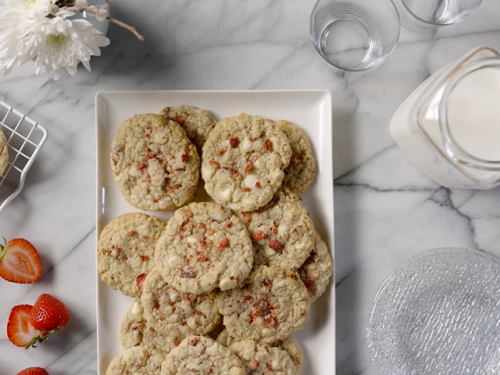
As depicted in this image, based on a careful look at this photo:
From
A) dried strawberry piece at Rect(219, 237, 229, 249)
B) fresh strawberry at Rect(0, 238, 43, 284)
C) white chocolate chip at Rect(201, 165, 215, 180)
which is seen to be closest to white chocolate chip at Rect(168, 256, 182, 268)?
dried strawberry piece at Rect(219, 237, 229, 249)

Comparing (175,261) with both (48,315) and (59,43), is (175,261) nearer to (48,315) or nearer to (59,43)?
(48,315)

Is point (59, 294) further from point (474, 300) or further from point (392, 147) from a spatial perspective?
point (474, 300)

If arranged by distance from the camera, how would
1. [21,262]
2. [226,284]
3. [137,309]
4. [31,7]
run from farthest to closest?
1. [21,262]
2. [137,309]
3. [226,284]
4. [31,7]

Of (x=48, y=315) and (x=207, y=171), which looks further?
(x=48, y=315)

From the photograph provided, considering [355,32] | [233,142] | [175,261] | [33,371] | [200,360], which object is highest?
[355,32]

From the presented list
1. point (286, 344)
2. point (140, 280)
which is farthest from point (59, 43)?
point (286, 344)

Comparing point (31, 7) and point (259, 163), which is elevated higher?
point (31, 7)
